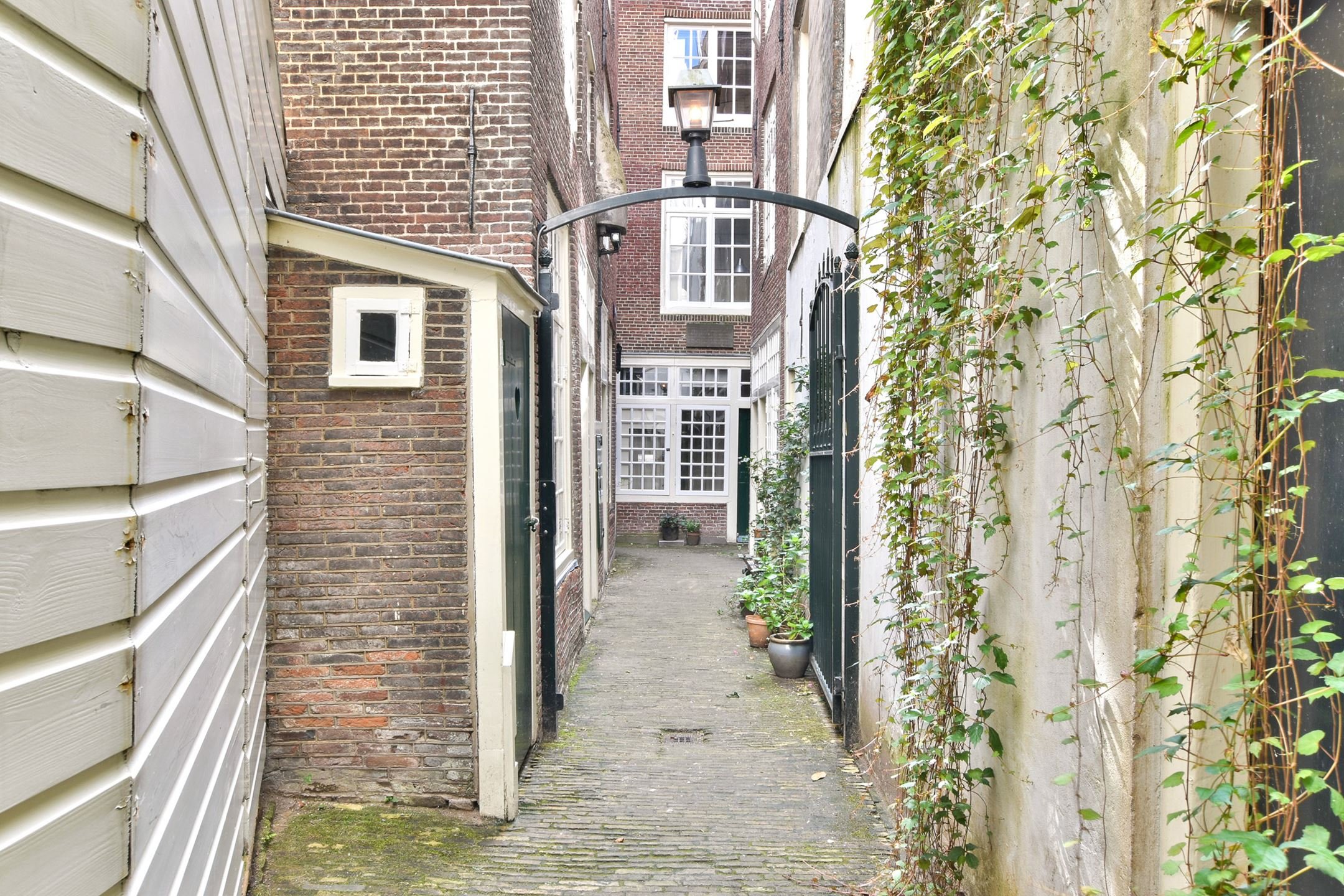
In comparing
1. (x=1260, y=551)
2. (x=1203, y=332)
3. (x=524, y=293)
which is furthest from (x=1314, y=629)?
(x=524, y=293)

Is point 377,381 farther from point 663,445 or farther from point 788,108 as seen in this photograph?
point 663,445

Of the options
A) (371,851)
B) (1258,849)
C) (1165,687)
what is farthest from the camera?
(371,851)

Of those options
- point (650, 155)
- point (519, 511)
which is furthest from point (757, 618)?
point (650, 155)

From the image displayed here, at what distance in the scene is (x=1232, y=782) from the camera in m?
1.78

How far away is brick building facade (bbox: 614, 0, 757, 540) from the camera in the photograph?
1828cm

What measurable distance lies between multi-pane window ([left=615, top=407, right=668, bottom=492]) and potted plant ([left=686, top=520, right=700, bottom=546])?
39.2 inches

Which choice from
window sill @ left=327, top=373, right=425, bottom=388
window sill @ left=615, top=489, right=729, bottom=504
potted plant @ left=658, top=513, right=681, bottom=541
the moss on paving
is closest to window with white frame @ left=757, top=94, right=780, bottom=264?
window sill @ left=615, top=489, right=729, bottom=504

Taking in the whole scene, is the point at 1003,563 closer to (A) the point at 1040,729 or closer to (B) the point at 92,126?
(A) the point at 1040,729

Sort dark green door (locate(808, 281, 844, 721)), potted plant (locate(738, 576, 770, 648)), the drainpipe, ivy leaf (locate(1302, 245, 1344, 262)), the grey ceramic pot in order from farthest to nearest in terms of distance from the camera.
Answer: potted plant (locate(738, 576, 770, 648))
the grey ceramic pot
dark green door (locate(808, 281, 844, 721))
the drainpipe
ivy leaf (locate(1302, 245, 1344, 262))

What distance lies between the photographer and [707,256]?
18.5 m

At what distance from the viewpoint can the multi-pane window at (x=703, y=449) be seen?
18531mm

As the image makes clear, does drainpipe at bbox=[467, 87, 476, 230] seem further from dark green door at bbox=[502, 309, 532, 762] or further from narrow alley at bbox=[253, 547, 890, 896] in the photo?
narrow alley at bbox=[253, 547, 890, 896]

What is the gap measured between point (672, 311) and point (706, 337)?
806mm

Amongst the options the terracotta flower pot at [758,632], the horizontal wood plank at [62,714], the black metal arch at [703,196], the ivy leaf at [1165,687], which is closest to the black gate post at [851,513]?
the black metal arch at [703,196]
